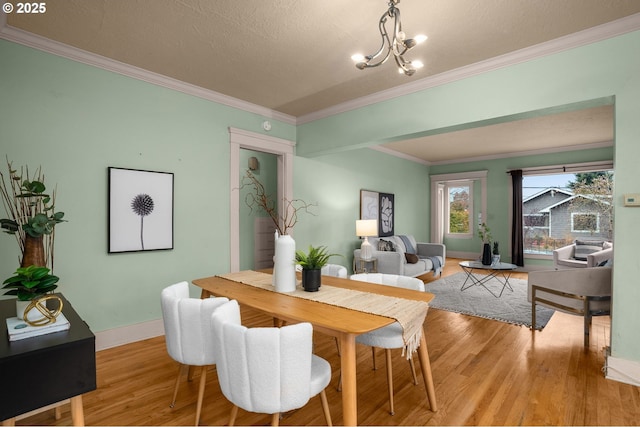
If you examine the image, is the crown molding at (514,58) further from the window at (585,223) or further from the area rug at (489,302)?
the window at (585,223)

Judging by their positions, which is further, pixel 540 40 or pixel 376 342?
pixel 540 40

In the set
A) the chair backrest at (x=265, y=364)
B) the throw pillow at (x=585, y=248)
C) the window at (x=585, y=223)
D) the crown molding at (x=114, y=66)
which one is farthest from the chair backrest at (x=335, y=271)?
the window at (x=585, y=223)

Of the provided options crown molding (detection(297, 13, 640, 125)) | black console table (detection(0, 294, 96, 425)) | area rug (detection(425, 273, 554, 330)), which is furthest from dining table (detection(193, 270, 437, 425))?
area rug (detection(425, 273, 554, 330))

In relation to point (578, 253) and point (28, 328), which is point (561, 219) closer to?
point (578, 253)

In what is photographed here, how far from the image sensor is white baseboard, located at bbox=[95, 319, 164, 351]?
296cm

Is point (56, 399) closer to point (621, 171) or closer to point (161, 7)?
point (161, 7)

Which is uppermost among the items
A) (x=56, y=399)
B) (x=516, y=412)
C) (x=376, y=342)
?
(x=56, y=399)

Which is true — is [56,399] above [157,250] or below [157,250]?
below

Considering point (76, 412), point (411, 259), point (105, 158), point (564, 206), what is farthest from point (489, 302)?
point (105, 158)

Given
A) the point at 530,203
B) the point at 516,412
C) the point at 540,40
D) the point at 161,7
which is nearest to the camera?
the point at 516,412

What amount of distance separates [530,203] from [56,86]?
8.53 metres

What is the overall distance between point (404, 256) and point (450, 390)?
11.5 ft

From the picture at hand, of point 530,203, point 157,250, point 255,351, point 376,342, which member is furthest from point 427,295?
point 530,203

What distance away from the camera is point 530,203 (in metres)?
7.38
